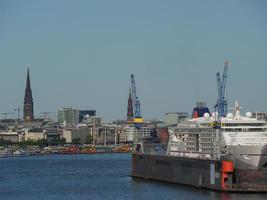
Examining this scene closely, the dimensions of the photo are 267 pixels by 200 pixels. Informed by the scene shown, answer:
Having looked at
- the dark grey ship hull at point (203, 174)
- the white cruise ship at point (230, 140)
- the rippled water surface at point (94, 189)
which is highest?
the white cruise ship at point (230, 140)

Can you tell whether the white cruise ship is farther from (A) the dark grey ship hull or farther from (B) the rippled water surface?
(B) the rippled water surface

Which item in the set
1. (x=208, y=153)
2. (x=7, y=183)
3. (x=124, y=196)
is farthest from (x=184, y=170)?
(x=7, y=183)

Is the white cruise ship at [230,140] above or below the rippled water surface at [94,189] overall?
above

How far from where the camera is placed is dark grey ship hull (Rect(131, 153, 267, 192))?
5266cm

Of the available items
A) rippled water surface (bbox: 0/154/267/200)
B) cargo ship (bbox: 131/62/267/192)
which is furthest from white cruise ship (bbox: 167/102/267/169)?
rippled water surface (bbox: 0/154/267/200)

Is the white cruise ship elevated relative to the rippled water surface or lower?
elevated

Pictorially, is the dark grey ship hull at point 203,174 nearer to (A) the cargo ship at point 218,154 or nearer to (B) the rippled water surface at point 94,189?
(A) the cargo ship at point 218,154

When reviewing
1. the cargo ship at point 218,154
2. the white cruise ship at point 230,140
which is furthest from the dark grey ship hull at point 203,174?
the white cruise ship at point 230,140

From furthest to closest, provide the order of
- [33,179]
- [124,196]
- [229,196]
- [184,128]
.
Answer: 1. [33,179]
2. [184,128]
3. [124,196]
4. [229,196]

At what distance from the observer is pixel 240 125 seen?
2215 inches

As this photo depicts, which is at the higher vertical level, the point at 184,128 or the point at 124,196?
the point at 184,128

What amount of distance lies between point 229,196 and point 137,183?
50.9 feet

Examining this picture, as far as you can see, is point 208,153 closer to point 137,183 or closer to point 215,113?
point 215,113

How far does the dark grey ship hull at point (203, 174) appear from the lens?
173 feet
